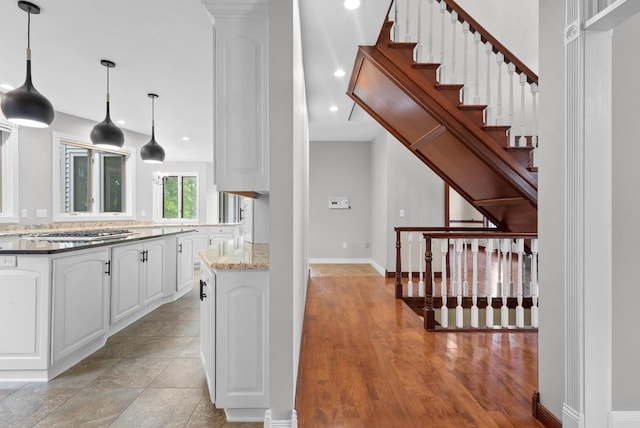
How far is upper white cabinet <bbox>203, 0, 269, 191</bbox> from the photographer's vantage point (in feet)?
6.15

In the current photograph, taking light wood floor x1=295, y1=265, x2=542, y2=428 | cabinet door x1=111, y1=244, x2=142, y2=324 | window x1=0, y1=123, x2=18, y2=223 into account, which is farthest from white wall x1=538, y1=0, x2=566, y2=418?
window x1=0, y1=123, x2=18, y2=223

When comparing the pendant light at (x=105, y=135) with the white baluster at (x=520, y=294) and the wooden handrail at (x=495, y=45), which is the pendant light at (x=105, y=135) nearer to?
the wooden handrail at (x=495, y=45)

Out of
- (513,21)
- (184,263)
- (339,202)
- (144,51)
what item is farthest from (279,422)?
Answer: (513,21)

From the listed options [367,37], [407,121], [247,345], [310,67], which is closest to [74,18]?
[310,67]

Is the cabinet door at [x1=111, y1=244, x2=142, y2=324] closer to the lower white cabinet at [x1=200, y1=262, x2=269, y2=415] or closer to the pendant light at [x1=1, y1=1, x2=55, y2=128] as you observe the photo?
the pendant light at [x1=1, y1=1, x2=55, y2=128]

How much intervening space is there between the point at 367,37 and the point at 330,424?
2.95 meters

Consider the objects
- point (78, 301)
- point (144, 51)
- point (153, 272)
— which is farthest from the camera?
point (153, 272)

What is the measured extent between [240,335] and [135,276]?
222 centimetres

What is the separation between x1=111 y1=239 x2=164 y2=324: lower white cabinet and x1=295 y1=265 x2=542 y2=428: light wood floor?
1855 mm

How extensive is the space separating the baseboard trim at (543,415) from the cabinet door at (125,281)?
11.3 ft

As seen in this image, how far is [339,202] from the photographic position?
6.81 m

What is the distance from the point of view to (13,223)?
4.18 metres
